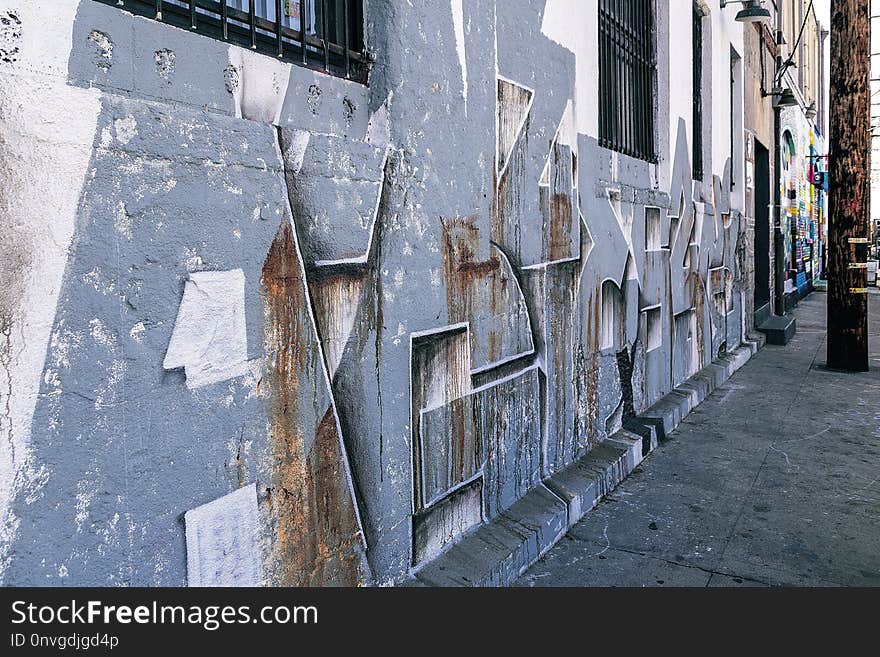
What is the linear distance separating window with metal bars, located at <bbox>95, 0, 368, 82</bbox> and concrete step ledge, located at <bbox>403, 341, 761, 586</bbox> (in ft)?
5.58

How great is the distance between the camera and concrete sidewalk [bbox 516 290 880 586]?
315 cm

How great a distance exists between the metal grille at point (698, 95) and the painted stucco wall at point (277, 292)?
→ 3.49 meters

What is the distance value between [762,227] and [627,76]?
709cm

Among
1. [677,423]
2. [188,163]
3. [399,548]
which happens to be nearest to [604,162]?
[677,423]

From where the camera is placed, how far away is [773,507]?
3879 mm

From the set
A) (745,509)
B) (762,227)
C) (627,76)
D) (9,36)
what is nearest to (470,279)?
(9,36)

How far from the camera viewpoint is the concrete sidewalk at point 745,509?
124 inches

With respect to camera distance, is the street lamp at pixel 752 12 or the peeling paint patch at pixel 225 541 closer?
the peeling paint patch at pixel 225 541

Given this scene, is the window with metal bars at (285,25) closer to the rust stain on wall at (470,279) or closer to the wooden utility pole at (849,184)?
the rust stain on wall at (470,279)

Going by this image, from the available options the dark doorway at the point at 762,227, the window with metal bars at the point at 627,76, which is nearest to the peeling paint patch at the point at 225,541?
the window with metal bars at the point at 627,76

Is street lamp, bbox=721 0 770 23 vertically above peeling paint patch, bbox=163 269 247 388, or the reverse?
street lamp, bbox=721 0 770 23

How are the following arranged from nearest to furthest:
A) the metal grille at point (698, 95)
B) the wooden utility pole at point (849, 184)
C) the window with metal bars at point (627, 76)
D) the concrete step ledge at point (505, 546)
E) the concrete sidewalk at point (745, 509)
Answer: the concrete step ledge at point (505, 546) → the concrete sidewalk at point (745, 509) → the window with metal bars at point (627, 76) → the metal grille at point (698, 95) → the wooden utility pole at point (849, 184)

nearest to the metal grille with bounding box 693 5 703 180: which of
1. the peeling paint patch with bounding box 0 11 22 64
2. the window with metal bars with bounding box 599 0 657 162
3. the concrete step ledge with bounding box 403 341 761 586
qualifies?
the window with metal bars with bounding box 599 0 657 162

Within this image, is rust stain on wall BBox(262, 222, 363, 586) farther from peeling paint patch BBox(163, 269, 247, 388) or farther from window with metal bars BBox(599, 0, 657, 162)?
window with metal bars BBox(599, 0, 657, 162)
